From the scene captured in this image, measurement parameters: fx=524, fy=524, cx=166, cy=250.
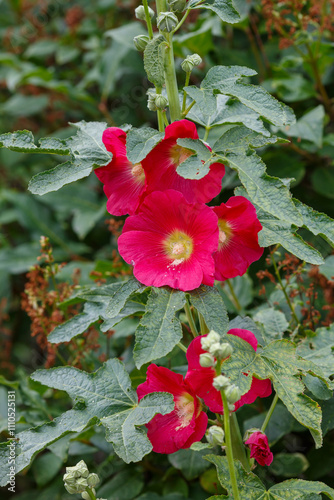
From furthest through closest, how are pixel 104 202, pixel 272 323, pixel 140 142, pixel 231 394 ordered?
pixel 104 202, pixel 272 323, pixel 140 142, pixel 231 394

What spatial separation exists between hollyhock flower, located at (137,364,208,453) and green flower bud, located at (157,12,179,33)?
48 centimetres

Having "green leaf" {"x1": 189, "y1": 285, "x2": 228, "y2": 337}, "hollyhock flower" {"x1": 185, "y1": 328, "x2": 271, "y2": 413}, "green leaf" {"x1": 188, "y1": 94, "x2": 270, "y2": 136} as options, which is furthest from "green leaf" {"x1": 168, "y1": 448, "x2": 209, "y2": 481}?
"green leaf" {"x1": 188, "y1": 94, "x2": 270, "y2": 136}

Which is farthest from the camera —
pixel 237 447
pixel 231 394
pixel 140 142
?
pixel 237 447

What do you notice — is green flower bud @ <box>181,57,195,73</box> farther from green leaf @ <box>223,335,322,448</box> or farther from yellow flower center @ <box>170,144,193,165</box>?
green leaf @ <box>223,335,322,448</box>

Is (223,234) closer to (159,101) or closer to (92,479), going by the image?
(159,101)

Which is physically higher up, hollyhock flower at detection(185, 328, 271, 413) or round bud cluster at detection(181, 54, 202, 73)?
round bud cluster at detection(181, 54, 202, 73)

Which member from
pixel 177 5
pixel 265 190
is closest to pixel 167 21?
pixel 177 5

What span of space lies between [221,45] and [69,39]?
0.63 meters

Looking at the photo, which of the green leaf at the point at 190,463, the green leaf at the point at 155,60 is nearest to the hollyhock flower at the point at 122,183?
the green leaf at the point at 155,60

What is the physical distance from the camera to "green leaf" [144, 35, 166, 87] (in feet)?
2.36

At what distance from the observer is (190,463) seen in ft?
3.30

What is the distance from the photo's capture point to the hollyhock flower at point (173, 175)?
0.74 meters

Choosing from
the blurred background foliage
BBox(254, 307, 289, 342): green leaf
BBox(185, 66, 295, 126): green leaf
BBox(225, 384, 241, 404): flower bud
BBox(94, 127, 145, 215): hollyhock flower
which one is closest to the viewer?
BBox(225, 384, 241, 404): flower bud

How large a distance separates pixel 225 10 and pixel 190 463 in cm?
80
